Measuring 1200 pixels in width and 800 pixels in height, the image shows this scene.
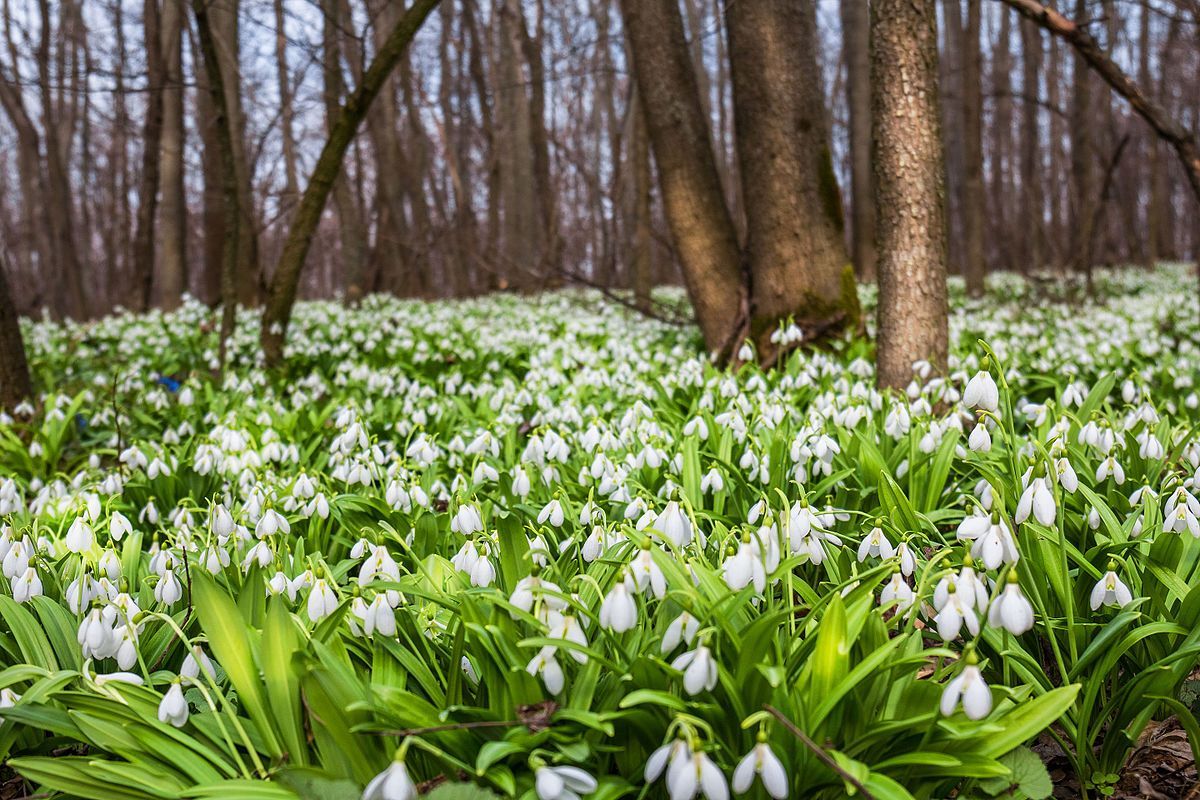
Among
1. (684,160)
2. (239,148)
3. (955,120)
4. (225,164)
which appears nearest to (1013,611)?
(684,160)

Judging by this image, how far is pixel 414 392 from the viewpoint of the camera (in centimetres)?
532

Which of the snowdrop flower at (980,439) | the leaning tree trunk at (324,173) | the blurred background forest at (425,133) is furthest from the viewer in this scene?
the blurred background forest at (425,133)

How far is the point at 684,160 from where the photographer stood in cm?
658

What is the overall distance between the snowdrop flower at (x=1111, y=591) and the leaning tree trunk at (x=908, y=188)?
2324 millimetres

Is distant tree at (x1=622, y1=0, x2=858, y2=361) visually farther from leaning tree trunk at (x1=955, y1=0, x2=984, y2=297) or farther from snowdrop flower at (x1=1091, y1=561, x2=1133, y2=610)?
leaning tree trunk at (x1=955, y1=0, x2=984, y2=297)

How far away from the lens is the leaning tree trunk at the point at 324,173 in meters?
6.02

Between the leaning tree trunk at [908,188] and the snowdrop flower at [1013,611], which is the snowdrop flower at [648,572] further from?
the leaning tree trunk at [908,188]

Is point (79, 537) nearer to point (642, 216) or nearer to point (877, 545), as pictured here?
point (877, 545)

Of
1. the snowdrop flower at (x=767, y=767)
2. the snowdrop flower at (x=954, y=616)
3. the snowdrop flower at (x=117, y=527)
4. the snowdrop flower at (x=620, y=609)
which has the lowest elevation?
the snowdrop flower at (x=767, y=767)

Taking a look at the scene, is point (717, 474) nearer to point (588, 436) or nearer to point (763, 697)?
point (588, 436)

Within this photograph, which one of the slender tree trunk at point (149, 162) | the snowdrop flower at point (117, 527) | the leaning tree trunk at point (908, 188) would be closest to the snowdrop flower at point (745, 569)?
the snowdrop flower at point (117, 527)

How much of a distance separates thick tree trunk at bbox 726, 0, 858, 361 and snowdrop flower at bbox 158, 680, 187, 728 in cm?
478

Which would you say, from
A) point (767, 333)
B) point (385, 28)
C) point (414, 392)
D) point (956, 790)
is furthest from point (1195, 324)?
point (385, 28)

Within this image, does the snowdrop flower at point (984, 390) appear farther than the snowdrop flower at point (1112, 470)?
No
